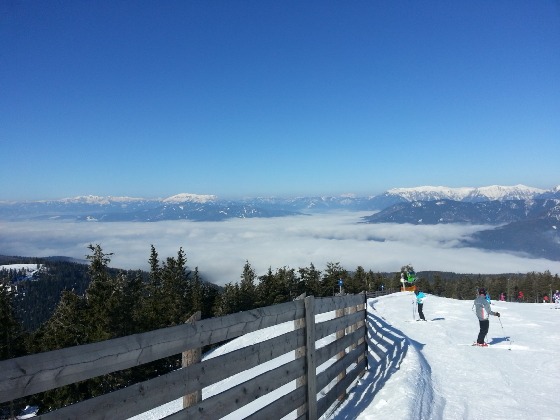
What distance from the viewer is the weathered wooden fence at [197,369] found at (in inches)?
103

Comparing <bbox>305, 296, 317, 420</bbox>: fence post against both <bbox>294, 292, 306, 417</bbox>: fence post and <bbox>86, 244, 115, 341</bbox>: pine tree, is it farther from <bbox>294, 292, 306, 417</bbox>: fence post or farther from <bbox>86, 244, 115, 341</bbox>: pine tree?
<bbox>86, 244, 115, 341</bbox>: pine tree

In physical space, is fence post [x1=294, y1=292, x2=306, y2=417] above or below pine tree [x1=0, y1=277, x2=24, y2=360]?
above

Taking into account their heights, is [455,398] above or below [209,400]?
below

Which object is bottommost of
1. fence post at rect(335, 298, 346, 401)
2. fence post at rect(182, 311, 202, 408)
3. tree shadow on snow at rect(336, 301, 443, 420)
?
tree shadow on snow at rect(336, 301, 443, 420)

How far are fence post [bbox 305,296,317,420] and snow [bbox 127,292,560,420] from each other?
37.7 inches

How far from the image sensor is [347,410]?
6.77 metres

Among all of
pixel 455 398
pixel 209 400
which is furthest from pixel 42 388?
pixel 455 398

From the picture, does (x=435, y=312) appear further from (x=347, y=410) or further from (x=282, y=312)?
(x=282, y=312)

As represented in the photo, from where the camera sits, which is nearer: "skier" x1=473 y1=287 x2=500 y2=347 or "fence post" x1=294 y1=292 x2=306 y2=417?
"fence post" x1=294 y1=292 x2=306 y2=417

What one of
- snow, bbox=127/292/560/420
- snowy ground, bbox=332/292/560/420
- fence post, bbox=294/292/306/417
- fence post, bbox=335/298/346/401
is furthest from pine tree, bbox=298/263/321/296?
fence post, bbox=294/292/306/417

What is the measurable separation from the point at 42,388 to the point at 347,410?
5423mm

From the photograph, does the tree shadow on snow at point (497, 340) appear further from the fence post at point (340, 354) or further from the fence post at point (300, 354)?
the fence post at point (300, 354)

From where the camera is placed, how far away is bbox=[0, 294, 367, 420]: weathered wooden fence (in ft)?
8.59

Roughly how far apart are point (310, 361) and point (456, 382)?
4267 mm
